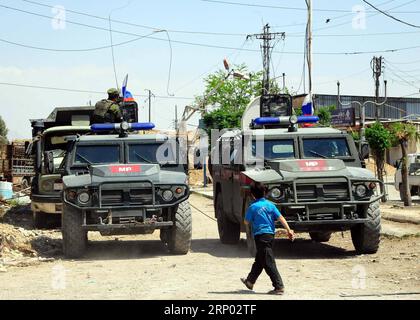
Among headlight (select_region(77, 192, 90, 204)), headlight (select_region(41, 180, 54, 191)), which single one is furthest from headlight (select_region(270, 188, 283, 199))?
headlight (select_region(41, 180, 54, 191))

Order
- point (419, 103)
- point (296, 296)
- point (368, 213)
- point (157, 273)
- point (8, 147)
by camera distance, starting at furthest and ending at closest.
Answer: point (419, 103)
point (8, 147)
point (368, 213)
point (157, 273)
point (296, 296)

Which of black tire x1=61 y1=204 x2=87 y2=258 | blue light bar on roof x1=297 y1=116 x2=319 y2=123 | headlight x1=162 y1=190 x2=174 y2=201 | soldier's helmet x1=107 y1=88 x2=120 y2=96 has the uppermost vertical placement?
soldier's helmet x1=107 y1=88 x2=120 y2=96

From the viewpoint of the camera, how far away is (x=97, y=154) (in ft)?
43.6

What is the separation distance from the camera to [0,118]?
262 ft

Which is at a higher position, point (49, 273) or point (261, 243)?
point (261, 243)

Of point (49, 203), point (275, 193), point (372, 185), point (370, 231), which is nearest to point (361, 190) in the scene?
point (372, 185)

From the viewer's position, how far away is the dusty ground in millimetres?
8656

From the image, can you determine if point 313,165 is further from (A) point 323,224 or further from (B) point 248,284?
(B) point 248,284

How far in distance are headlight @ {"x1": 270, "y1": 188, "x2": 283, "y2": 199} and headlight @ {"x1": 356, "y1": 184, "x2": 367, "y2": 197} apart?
1.26 meters

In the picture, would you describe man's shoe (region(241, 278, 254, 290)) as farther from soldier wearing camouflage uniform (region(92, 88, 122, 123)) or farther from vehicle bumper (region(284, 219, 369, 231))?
soldier wearing camouflage uniform (region(92, 88, 122, 123))

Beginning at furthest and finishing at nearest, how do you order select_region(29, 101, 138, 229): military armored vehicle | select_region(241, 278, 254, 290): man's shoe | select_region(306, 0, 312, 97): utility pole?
1. select_region(306, 0, 312, 97): utility pole
2. select_region(29, 101, 138, 229): military armored vehicle
3. select_region(241, 278, 254, 290): man's shoe
